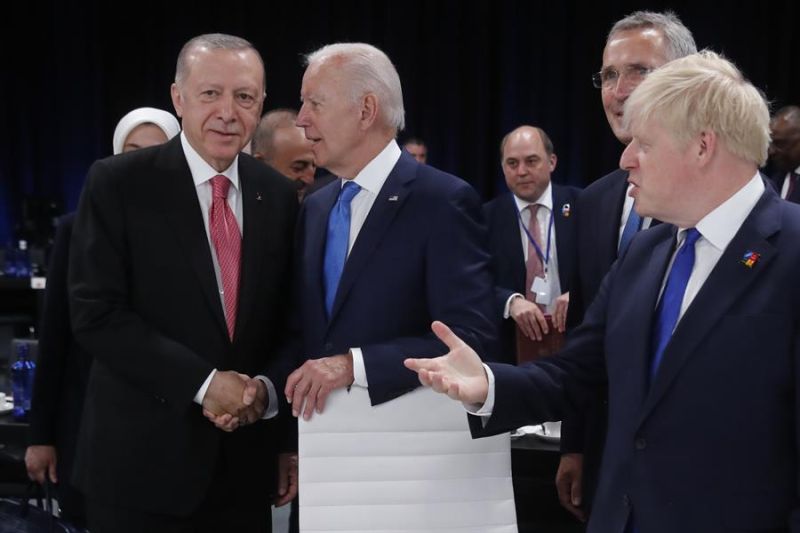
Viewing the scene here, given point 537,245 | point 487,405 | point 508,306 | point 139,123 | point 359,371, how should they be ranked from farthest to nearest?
1. point 537,245
2. point 508,306
3. point 139,123
4. point 359,371
5. point 487,405

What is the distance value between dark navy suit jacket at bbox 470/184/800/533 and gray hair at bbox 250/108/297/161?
2211 millimetres

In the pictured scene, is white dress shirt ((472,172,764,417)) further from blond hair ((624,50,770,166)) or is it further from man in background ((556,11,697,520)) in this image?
man in background ((556,11,697,520))

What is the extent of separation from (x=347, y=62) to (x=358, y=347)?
0.69 meters

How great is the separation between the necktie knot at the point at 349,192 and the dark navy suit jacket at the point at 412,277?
0.09m

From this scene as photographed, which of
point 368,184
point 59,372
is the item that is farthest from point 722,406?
point 59,372

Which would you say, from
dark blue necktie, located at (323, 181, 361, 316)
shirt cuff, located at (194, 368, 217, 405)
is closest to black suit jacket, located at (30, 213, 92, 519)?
shirt cuff, located at (194, 368, 217, 405)

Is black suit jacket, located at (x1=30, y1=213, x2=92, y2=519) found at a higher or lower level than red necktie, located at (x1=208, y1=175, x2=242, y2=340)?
lower

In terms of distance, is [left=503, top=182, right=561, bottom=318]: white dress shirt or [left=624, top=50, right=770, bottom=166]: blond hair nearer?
[left=624, top=50, right=770, bottom=166]: blond hair

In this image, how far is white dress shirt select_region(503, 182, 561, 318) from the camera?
5219mm

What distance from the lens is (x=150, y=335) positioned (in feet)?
7.23

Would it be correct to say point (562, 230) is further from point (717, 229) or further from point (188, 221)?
point (717, 229)

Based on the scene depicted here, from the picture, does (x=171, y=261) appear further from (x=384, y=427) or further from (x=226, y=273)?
(x=384, y=427)

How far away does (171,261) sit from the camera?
2266mm

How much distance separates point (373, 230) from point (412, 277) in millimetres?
141
